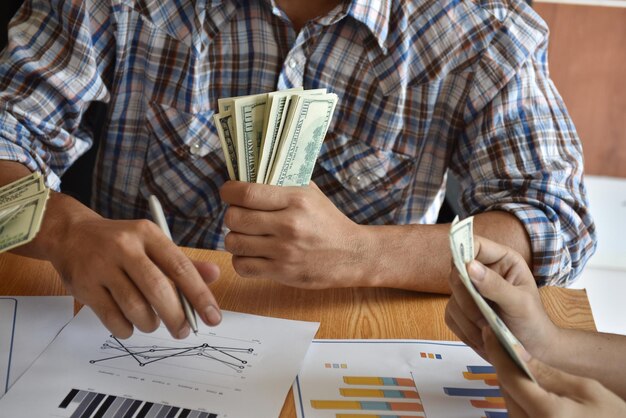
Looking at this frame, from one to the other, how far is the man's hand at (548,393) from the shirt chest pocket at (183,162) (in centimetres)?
79

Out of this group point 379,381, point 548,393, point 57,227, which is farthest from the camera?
point 57,227

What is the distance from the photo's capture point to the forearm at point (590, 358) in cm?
93

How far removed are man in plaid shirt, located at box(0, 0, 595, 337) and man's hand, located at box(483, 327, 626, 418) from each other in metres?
0.41

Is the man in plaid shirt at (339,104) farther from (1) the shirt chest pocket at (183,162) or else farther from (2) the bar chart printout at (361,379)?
(2) the bar chart printout at (361,379)

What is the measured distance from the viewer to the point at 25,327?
0.99 m

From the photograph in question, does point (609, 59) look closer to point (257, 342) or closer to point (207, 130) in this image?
point (207, 130)

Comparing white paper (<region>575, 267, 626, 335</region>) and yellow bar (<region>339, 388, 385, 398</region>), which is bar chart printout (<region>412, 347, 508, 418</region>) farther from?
white paper (<region>575, 267, 626, 335</region>)

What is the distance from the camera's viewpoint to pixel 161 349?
3.16 ft

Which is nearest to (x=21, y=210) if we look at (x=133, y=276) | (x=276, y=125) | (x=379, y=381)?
(x=133, y=276)

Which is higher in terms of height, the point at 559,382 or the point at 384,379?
the point at 559,382

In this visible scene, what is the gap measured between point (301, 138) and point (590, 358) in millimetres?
471

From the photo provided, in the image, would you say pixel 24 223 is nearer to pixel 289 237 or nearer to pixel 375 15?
pixel 289 237

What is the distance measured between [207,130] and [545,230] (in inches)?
25.1

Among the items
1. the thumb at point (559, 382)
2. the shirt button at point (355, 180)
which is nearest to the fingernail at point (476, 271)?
the thumb at point (559, 382)
